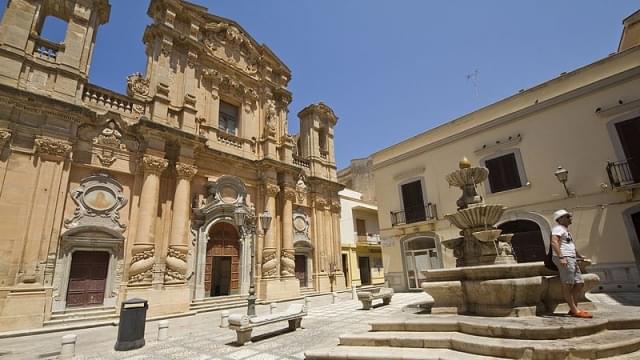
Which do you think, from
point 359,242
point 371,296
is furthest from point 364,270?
point 371,296

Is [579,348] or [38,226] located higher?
[38,226]

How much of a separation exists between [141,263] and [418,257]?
456 inches

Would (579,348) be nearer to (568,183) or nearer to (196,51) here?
(568,183)

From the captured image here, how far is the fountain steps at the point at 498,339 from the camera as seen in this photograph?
291 cm

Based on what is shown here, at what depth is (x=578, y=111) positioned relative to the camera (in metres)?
10.7

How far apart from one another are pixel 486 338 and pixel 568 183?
9925 millimetres

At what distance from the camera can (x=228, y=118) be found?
47.0ft

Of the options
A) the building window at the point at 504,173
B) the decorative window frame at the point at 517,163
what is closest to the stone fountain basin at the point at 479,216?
the decorative window frame at the point at 517,163

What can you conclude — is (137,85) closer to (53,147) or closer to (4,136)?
(53,147)

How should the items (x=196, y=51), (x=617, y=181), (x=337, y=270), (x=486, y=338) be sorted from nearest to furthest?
(x=486, y=338), (x=617, y=181), (x=196, y=51), (x=337, y=270)

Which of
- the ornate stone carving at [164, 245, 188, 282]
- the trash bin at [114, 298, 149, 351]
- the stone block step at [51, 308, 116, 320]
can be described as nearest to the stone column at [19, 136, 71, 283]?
the stone block step at [51, 308, 116, 320]

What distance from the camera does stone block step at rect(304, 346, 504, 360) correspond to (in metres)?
3.30

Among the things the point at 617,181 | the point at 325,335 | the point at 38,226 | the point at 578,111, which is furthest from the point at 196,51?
the point at 617,181

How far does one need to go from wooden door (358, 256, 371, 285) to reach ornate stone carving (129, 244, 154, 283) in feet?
49.4
